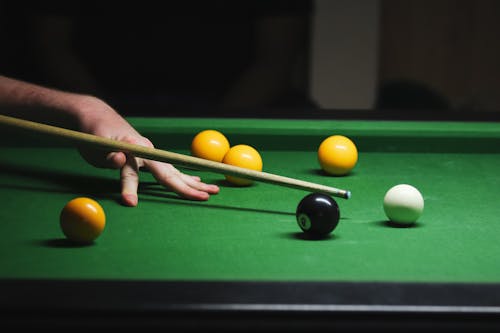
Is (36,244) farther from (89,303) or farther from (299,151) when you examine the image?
(299,151)

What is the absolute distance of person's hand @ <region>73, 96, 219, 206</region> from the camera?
1994mm

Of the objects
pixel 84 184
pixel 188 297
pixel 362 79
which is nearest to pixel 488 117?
pixel 84 184

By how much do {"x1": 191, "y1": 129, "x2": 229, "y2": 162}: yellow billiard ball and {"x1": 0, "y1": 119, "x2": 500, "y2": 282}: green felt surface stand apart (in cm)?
7

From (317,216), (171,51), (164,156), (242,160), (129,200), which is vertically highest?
(171,51)

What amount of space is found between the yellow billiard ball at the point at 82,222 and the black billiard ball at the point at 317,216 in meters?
0.40

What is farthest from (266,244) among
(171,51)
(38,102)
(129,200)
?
(171,51)

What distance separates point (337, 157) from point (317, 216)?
2.17ft

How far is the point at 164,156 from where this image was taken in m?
1.99

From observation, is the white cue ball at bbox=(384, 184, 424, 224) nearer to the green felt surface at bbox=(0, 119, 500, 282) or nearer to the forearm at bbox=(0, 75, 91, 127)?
the green felt surface at bbox=(0, 119, 500, 282)

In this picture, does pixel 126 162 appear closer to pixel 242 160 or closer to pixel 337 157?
pixel 242 160

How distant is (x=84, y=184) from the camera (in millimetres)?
2150

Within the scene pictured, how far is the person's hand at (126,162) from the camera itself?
199 centimetres

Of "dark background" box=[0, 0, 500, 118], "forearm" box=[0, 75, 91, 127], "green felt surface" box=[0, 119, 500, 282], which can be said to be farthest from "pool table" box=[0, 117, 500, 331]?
"dark background" box=[0, 0, 500, 118]

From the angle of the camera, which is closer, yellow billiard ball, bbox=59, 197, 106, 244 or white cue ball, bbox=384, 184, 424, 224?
yellow billiard ball, bbox=59, 197, 106, 244
